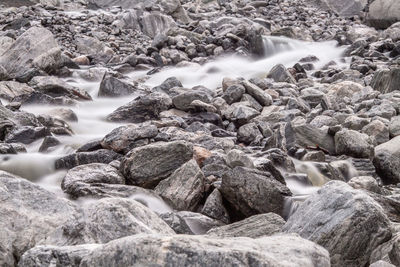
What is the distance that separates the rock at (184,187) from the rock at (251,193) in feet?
0.98

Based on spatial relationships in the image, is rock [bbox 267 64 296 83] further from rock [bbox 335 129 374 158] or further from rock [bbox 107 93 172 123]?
rock [bbox 335 129 374 158]

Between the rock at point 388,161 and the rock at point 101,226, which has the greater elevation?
the rock at point 101,226

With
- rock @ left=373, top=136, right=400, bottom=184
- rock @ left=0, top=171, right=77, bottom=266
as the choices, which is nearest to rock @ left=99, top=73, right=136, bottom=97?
rock @ left=373, top=136, right=400, bottom=184

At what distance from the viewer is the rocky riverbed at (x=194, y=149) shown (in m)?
3.04

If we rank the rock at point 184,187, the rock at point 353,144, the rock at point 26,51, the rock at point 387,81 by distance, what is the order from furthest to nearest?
the rock at point 26,51 → the rock at point 387,81 → the rock at point 353,144 → the rock at point 184,187

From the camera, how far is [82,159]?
6508 millimetres

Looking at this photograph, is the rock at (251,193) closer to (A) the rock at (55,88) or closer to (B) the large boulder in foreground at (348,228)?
(B) the large boulder in foreground at (348,228)

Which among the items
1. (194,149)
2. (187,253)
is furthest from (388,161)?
(187,253)

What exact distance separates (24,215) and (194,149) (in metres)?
3.35

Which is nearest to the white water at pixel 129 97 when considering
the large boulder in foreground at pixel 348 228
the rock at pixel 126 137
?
the rock at pixel 126 137

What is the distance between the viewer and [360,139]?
7383 mm

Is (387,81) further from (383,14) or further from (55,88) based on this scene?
(383,14)

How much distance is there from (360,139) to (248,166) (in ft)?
7.56

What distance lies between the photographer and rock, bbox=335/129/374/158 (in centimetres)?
726
